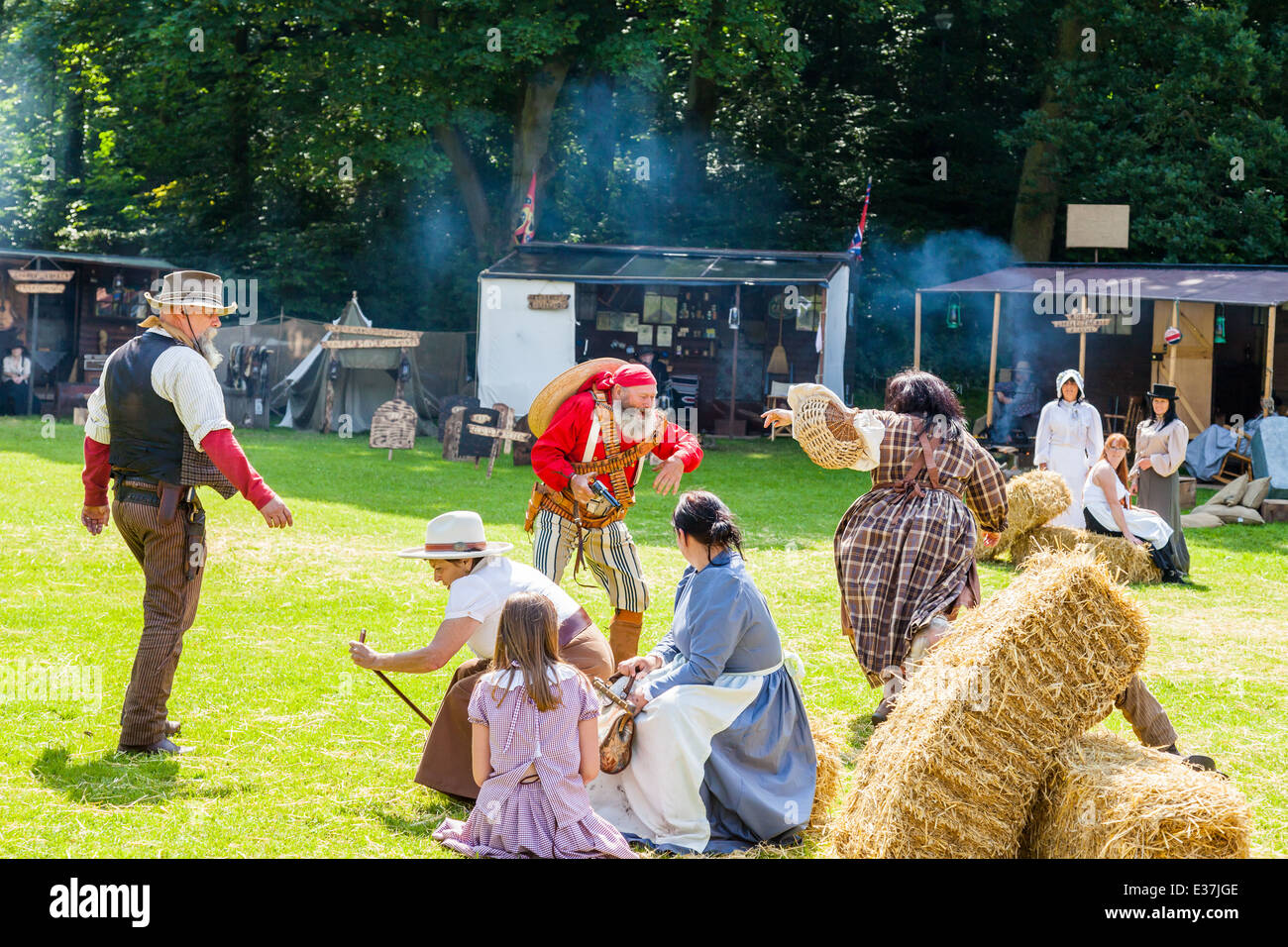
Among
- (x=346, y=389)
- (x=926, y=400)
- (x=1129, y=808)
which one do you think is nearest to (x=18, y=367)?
(x=346, y=389)

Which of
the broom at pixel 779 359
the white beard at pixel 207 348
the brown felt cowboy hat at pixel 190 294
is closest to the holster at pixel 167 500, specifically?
the white beard at pixel 207 348

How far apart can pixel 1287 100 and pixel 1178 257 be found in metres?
3.58

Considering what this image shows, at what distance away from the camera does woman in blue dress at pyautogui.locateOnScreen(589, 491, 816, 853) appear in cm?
487

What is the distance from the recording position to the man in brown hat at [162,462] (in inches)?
217

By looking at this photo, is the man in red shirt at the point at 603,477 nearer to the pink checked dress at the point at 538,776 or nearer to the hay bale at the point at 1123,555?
the pink checked dress at the point at 538,776

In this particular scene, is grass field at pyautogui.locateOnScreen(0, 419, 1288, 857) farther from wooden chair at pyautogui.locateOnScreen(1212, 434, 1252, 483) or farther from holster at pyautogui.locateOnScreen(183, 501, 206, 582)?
wooden chair at pyautogui.locateOnScreen(1212, 434, 1252, 483)

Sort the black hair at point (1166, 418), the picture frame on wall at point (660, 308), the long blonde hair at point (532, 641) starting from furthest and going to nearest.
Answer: the picture frame on wall at point (660, 308) → the black hair at point (1166, 418) → the long blonde hair at point (532, 641)

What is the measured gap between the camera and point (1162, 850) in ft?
12.8

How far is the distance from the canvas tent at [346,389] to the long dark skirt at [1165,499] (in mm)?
14590

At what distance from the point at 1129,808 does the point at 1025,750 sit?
416 mm

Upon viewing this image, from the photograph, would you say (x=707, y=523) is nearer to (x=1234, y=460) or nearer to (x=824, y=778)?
(x=824, y=778)
